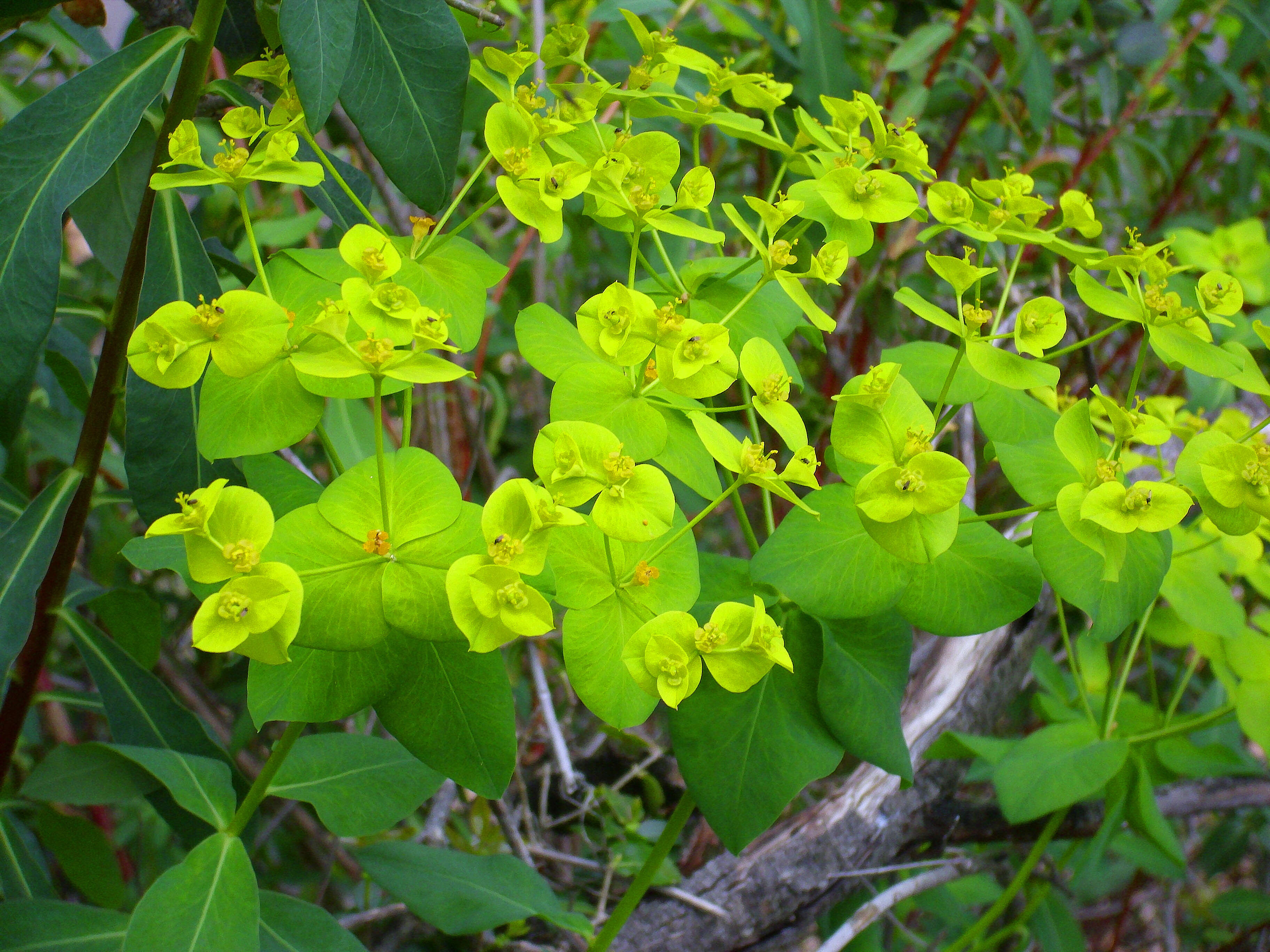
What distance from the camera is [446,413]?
1.51 metres

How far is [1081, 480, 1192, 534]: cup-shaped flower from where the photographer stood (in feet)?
2.00

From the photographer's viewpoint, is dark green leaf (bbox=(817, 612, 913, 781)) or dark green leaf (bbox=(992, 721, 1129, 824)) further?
dark green leaf (bbox=(992, 721, 1129, 824))

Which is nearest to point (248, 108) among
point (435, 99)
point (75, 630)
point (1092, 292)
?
point (435, 99)

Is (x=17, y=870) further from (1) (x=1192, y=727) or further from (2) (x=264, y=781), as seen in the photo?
(1) (x=1192, y=727)

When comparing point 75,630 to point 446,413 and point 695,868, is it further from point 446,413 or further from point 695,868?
point 695,868

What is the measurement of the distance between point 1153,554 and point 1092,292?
0.22 m

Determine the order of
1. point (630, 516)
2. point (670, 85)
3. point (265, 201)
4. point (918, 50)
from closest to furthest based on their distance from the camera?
point (630, 516) < point (670, 85) < point (918, 50) < point (265, 201)

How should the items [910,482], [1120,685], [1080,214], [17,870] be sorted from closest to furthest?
[910,482] < [1080,214] < [17,870] < [1120,685]

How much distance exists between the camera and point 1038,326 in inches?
28.2

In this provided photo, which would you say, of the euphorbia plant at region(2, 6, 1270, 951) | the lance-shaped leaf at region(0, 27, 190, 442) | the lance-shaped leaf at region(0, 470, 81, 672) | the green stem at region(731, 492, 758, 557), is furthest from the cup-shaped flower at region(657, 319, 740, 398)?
the lance-shaped leaf at region(0, 470, 81, 672)

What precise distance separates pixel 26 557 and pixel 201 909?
33 cm

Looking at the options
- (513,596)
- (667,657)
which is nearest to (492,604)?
(513,596)

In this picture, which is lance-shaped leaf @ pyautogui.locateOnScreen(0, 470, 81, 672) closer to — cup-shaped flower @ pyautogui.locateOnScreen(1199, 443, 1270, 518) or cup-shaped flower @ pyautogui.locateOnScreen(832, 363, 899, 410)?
cup-shaped flower @ pyautogui.locateOnScreen(832, 363, 899, 410)

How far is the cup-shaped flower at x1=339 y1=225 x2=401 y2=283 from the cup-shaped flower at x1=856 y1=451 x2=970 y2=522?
350 millimetres
